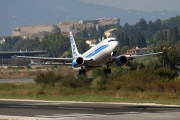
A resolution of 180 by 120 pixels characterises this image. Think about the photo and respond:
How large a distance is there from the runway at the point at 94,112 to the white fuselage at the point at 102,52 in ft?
63.3

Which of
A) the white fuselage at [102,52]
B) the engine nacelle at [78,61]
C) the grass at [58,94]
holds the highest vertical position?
the white fuselage at [102,52]

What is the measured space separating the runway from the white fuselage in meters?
19.3

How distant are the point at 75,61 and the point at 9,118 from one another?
32766 mm

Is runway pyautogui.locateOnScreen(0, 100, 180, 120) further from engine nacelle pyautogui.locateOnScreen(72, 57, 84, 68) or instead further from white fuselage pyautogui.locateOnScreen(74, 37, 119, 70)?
engine nacelle pyautogui.locateOnScreen(72, 57, 84, 68)

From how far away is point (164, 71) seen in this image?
276 feet

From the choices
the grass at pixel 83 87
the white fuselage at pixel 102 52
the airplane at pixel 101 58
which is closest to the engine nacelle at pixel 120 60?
the airplane at pixel 101 58

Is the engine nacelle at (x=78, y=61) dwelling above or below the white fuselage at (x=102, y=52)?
below

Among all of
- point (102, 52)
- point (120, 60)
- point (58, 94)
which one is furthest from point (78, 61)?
point (58, 94)

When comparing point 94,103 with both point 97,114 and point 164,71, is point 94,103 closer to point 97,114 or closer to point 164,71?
point 97,114

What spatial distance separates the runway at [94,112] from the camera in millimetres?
40844

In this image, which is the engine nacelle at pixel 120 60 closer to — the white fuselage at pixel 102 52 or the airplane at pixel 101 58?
the airplane at pixel 101 58

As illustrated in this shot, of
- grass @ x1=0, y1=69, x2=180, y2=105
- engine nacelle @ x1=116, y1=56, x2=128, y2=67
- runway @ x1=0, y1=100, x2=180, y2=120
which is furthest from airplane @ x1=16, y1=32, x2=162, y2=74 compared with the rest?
runway @ x1=0, y1=100, x2=180, y2=120

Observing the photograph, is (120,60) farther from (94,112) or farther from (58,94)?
(94,112)

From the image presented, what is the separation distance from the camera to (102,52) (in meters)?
71.2
